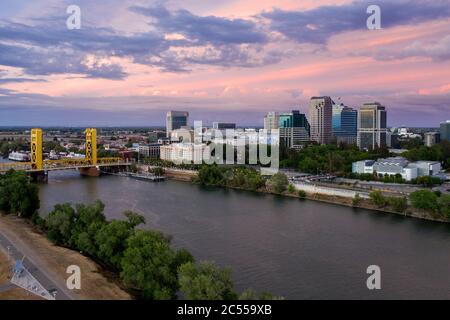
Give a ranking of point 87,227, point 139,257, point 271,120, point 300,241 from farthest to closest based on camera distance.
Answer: point 271,120 < point 300,241 < point 87,227 < point 139,257

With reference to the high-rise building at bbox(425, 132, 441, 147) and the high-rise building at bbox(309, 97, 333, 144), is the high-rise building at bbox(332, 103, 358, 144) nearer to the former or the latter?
the high-rise building at bbox(309, 97, 333, 144)

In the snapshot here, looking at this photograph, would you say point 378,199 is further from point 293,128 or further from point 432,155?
point 293,128

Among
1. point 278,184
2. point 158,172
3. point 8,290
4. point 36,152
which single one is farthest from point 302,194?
point 36,152

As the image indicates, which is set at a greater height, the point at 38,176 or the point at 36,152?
the point at 36,152

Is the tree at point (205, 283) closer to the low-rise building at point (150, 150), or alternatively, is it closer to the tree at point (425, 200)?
the tree at point (425, 200)

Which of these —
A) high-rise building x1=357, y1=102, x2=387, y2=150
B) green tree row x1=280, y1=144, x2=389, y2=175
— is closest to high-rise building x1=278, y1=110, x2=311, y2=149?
high-rise building x1=357, y1=102, x2=387, y2=150
